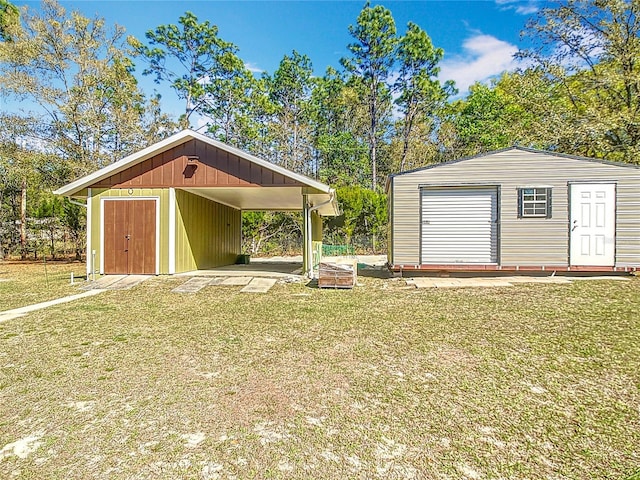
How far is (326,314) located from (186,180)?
18.3 feet

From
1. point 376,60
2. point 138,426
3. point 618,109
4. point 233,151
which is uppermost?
point 376,60

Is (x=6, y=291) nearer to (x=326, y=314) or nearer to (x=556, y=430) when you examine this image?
(x=326, y=314)

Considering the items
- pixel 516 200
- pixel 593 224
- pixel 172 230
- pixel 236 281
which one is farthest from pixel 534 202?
pixel 172 230

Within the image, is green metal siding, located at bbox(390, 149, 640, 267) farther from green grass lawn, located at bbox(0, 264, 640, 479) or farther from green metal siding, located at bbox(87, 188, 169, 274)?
green metal siding, located at bbox(87, 188, 169, 274)

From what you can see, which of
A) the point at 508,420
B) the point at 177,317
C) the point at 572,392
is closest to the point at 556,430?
the point at 508,420

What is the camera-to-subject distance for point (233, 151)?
8930 millimetres

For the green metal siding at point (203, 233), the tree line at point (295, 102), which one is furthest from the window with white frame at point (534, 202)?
the green metal siding at point (203, 233)

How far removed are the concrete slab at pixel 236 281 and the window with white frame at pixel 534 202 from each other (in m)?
6.50

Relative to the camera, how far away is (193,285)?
26.3ft

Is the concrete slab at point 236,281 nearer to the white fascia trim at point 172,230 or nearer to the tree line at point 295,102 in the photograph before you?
the white fascia trim at point 172,230

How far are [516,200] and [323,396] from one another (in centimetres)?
775

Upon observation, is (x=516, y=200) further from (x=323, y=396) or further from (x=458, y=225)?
(x=323, y=396)

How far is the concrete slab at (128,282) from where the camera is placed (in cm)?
793

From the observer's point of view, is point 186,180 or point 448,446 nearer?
point 448,446
